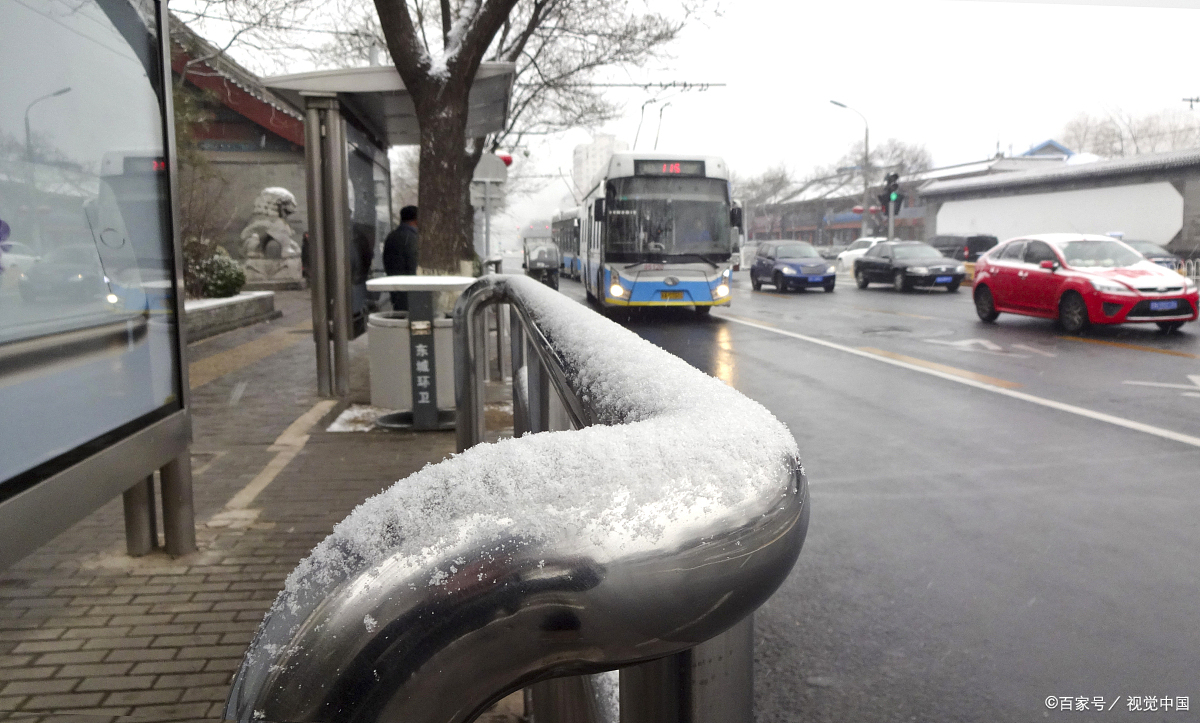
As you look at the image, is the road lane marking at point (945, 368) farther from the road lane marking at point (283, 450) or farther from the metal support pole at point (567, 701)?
the metal support pole at point (567, 701)

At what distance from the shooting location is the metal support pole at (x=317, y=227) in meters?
8.21

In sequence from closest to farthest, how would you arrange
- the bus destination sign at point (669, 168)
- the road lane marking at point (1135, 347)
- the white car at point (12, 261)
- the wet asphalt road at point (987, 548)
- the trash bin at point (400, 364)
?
the white car at point (12, 261) < the wet asphalt road at point (987, 548) < the trash bin at point (400, 364) < the road lane marking at point (1135, 347) < the bus destination sign at point (669, 168)

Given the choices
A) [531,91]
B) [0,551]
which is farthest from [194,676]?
[531,91]

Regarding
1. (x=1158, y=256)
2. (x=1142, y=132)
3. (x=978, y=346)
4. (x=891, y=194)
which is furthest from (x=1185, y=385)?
(x=1142, y=132)

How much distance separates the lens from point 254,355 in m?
12.0

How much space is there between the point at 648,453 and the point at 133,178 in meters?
3.66

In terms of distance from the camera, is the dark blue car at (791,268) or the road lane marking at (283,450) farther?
the dark blue car at (791,268)

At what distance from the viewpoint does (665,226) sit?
59.1ft

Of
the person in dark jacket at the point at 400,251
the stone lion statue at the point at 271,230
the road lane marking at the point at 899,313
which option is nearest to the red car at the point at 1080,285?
the road lane marking at the point at 899,313

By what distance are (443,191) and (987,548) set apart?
7167 mm

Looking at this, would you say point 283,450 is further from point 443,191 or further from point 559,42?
point 559,42

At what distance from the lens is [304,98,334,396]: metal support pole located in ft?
26.9

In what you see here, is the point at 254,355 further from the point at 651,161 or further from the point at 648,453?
the point at 648,453

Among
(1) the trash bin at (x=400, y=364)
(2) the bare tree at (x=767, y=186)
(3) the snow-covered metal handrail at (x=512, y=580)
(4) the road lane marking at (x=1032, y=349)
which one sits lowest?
(4) the road lane marking at (x=1032, y=349)
